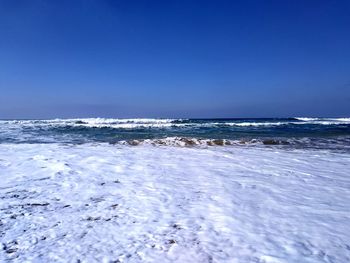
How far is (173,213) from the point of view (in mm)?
4387

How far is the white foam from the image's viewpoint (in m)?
3.29

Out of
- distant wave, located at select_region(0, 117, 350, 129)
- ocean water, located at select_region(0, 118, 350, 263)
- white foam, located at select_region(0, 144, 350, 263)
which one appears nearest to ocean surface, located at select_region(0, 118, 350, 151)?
distant wave, located at select_region(0, 117, 350, 129)

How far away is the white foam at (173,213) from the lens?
3287mm

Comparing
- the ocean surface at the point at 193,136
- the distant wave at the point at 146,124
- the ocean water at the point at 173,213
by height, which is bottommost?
the distant wave at the point at 146,124

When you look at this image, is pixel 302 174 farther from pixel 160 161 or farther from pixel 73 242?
pixel 73 242

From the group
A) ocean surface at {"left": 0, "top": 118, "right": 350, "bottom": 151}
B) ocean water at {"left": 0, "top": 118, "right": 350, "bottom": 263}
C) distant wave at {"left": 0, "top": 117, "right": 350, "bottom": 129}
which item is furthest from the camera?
distant wave at {"left": 0, "top": 117, "right": 350, "bottom": 129}

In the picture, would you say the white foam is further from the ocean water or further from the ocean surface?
the ocean surface

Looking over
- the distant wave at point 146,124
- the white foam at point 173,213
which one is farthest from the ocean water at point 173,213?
the distant wave at point 146,124

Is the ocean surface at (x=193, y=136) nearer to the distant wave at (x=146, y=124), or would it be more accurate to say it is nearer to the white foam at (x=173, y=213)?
the distant wave at (x=146, y=124)

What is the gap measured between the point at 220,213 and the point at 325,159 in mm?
6008

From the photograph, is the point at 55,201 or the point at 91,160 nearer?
the point at 55,201

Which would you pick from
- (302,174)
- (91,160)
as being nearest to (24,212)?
(91,160)

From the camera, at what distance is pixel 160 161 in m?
8.77

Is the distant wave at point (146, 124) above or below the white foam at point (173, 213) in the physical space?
below
